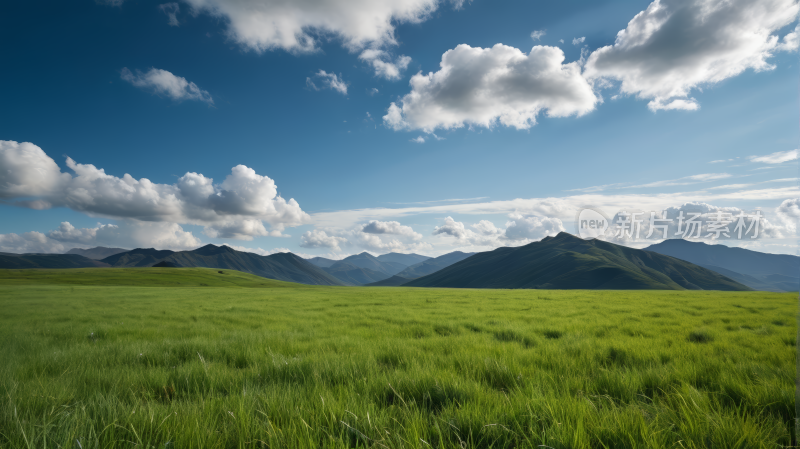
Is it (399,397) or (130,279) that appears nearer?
(399,397)

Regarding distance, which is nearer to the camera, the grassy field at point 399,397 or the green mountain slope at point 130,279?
the grassy field at point 399,397

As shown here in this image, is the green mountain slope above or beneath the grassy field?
beneath

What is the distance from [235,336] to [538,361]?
22.9 ft

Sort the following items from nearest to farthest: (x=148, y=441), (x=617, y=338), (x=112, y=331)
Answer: (x=148, y=441) → (x=617, y=338) → (x=112, y=331)

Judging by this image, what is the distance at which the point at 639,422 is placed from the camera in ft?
7.91

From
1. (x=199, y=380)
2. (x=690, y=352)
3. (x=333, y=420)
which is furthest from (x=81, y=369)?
(x=690, y=352)

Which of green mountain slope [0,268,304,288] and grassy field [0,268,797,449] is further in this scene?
green mountain slope [0,268,304,288]

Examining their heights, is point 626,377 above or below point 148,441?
below

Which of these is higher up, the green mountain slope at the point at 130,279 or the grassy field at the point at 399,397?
the grassy field at the point at 399,397

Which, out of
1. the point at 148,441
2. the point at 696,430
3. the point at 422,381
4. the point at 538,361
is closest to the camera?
the point at 148,441

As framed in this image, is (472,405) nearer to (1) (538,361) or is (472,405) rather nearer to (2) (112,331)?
(1) (538,361)

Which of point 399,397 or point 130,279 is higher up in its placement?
point 399,397

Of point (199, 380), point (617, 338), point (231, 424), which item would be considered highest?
point (231, 424)

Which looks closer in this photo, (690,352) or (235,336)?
(690,352)
